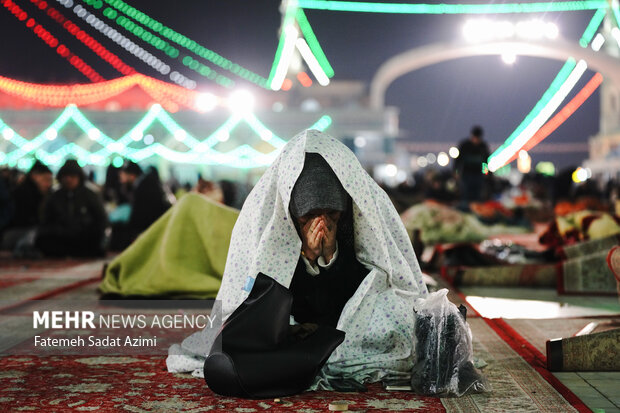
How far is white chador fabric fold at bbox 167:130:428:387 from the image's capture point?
250 centimetres

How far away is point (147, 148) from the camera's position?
32531 mm

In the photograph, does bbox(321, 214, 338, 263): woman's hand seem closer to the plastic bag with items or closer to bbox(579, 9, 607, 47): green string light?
the plastic bag with items

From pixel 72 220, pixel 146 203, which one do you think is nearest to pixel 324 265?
pixel 146 203

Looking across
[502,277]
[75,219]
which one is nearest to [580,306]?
[502,277]

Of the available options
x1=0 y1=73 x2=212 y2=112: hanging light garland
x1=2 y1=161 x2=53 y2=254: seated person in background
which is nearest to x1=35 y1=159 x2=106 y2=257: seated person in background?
x1=2 y1=161 x2=53 y2=254: seated person in background

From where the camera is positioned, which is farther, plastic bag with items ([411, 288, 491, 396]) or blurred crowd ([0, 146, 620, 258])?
blurred crowd ([0, 146, 620, 258])

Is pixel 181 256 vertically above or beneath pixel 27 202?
beneath

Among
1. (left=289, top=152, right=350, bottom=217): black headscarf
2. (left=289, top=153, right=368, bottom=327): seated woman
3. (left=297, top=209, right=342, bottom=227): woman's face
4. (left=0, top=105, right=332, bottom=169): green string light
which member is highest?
(left=0, top=105, right=332, bottom=169): green string light

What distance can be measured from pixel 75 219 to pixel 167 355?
4.68 meters

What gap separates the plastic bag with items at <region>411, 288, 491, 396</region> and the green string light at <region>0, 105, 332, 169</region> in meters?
22.6

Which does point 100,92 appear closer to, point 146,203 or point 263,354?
point 146,203

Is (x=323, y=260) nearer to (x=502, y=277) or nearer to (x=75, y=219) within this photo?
(x=502, y=277)

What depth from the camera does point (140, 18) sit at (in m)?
19.9

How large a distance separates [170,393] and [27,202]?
20.6 ft
